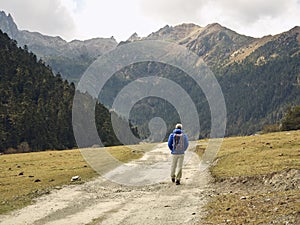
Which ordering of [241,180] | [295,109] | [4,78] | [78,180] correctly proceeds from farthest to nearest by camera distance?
[4,78], [295,109], [78,180], [241,180]

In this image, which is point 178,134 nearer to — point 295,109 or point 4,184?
point 4,184

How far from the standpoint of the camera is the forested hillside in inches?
4360

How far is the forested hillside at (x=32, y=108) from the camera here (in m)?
111

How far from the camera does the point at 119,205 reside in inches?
769

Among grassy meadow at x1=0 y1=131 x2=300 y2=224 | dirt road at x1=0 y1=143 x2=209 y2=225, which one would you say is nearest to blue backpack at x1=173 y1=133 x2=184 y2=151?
dirt road at x1=0 y1=143 x2=209 y2=225

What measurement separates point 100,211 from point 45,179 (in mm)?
13799

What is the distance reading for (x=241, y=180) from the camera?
24.5m

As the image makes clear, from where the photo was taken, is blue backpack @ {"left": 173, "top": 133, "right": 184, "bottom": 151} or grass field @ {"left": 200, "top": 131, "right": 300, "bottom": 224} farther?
blue backpack @ {"left": 173, "top": 133, "right": 184, "bottom": 151}

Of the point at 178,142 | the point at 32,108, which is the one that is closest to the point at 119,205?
the point at 178,142

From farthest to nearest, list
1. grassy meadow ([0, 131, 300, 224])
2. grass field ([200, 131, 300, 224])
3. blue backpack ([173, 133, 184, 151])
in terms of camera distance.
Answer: blue backpack ([173, 133, 184, 151]) → grassy meadow ([0, 131, 300, 224]) → grass field ([200, 131, 300, 224])

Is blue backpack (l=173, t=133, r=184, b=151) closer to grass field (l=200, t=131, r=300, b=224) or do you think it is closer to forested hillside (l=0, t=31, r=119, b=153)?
grass field (l=200, t=131, r=300, b=224)

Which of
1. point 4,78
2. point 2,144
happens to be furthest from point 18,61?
point 2,144

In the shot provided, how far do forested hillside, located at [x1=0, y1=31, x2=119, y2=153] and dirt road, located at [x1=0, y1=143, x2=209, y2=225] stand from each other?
85954mm

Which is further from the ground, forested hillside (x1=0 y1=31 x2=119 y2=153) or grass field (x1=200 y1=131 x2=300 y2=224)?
forested hillside (x1=0 y1=31 x2=119 y2=153)
